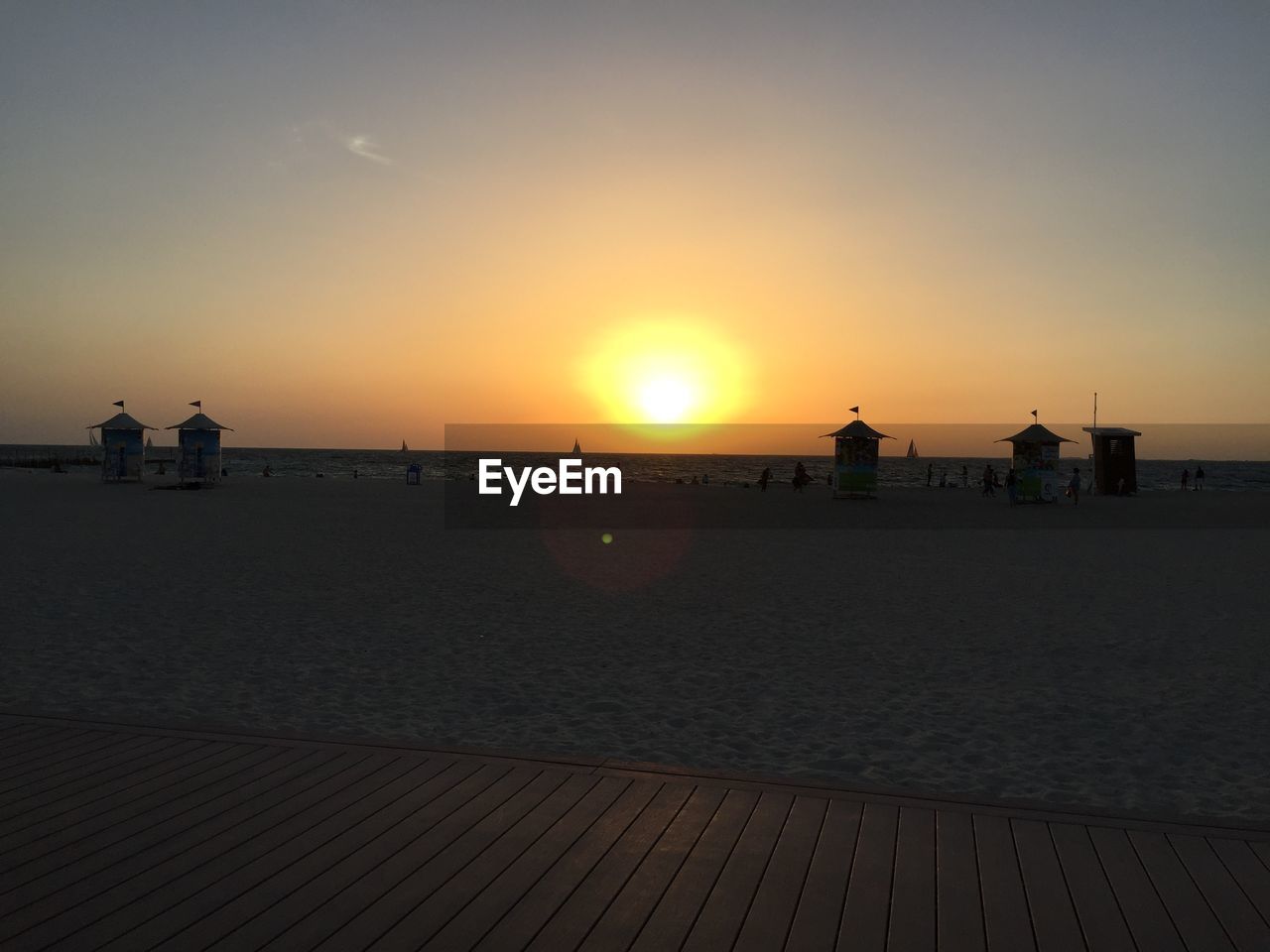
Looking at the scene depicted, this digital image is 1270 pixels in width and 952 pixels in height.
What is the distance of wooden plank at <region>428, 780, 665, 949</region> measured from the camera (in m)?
2.94

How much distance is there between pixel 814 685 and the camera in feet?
22.6

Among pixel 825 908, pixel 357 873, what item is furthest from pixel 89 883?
pixel 825 908

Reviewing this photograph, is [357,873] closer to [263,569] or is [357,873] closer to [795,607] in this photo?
[795,607]

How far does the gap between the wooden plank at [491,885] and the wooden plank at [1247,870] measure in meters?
2.57

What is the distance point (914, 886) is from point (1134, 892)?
821 mm

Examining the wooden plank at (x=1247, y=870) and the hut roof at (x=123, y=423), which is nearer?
the wooden plank at (x=1247, y=870)

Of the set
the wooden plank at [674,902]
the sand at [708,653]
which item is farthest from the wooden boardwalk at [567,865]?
the sand at [708,653]

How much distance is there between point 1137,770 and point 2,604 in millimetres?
11251

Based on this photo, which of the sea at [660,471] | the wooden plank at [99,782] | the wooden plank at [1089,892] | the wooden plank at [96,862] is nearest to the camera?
the wooden plank at [1089,892]

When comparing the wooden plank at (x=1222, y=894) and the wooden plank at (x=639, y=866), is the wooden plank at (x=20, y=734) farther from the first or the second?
the wooden plank at (x=1222, y=894)

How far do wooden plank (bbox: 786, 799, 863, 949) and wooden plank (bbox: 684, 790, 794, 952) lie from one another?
3.3 inches

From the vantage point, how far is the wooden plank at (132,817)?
3395 millimetres

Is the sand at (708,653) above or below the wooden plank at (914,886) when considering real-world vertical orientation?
below

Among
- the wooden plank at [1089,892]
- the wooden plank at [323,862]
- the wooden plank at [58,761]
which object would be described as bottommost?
the wooden plank at [58,761]
